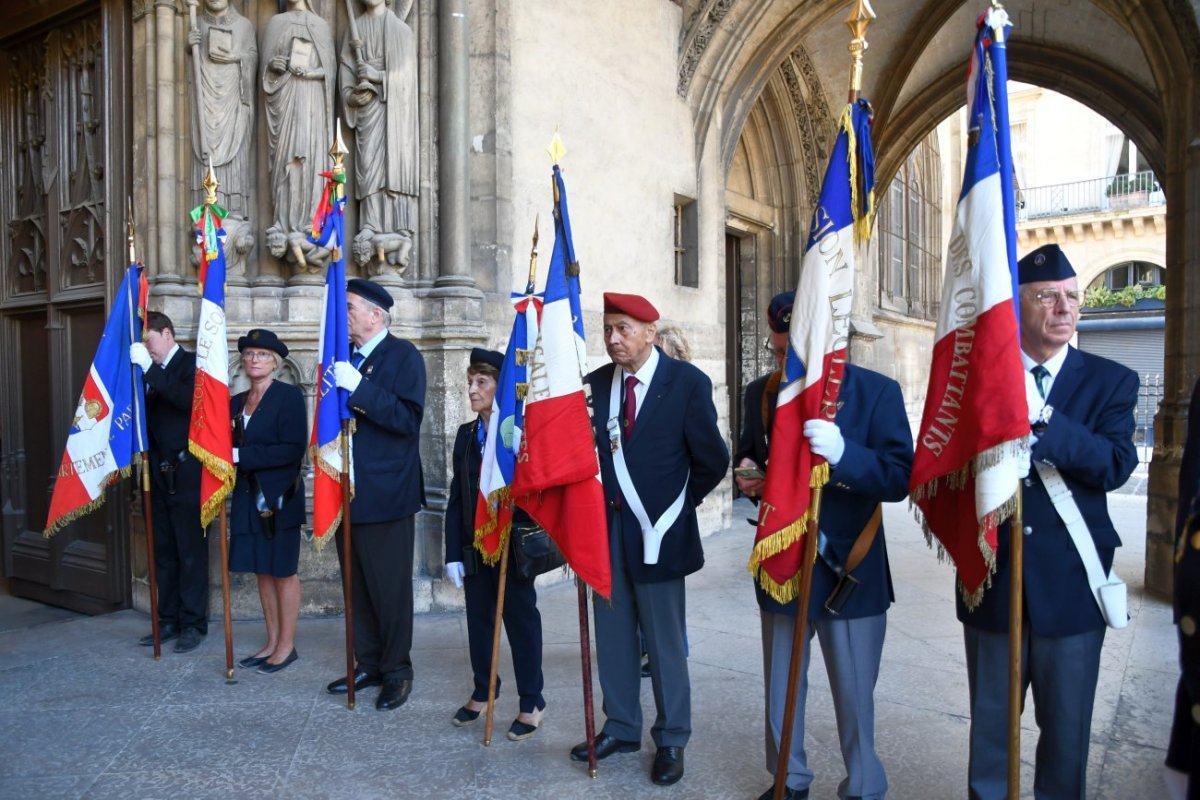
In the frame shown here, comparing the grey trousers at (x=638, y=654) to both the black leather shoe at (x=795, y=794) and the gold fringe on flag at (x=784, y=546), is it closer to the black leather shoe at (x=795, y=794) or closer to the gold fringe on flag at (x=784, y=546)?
the black leather shoe at (x=795, y=794)

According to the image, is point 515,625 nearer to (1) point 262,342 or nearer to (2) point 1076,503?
(1) point 262,342

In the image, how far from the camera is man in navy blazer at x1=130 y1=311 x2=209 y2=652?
16.0ft

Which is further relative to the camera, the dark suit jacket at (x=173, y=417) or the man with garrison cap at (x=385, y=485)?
the dark suit jacket at (x=173, y=417)

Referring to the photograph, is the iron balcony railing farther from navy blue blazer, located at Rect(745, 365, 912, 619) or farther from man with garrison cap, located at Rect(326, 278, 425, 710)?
navy blue blazer, located at Rect(745, 365, 912, 619)

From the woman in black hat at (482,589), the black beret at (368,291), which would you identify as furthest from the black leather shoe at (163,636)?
the black beret at (368,291)

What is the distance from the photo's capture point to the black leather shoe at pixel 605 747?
3.36 metres

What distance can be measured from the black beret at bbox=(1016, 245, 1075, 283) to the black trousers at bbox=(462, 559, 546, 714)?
7.19ft

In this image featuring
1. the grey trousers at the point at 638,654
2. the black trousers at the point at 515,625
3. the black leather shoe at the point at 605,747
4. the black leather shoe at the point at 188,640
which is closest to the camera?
the grey trousers at the point at 638,654

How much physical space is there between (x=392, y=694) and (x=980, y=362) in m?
2.92

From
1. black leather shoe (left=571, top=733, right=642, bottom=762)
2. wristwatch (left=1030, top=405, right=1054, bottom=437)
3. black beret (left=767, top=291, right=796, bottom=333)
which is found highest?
black beret (left=767, top=291, right=796, bottom=333)

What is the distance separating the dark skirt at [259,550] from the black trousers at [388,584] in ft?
1.68

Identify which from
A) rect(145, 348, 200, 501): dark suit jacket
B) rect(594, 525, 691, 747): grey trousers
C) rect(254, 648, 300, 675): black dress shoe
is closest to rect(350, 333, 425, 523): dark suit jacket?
rect(254, 648, 300, 675): black dress shoe

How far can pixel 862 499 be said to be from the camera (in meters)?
2.77

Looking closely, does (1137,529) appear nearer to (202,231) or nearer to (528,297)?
(528,297)
